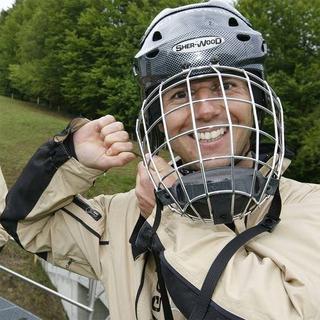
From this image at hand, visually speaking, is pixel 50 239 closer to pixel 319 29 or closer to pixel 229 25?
pixel 229 25

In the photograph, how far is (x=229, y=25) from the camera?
5.37ft

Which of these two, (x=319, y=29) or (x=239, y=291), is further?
(x=319, y=29)

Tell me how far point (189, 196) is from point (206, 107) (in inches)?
12.3

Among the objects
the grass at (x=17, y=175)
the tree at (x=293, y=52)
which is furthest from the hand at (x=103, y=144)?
the tree at (x=293, y=52)

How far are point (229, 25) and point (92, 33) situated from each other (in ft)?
81.1

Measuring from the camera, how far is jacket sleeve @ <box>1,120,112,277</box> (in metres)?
1.71

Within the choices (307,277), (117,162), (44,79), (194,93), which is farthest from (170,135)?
(44,79)

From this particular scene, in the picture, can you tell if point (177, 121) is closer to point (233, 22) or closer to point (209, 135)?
point (209, 135)

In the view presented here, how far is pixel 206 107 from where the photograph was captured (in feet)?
4.63

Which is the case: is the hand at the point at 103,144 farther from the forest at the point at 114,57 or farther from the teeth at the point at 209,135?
the forest at the point at 114,57

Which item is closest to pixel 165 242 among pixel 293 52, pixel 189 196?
pixel 189 196

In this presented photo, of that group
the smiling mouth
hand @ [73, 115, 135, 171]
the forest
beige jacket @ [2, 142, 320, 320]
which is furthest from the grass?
the smiling mouth

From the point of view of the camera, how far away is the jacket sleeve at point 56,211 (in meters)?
1.71

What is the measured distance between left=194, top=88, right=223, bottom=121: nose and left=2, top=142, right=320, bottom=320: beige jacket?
30cm
